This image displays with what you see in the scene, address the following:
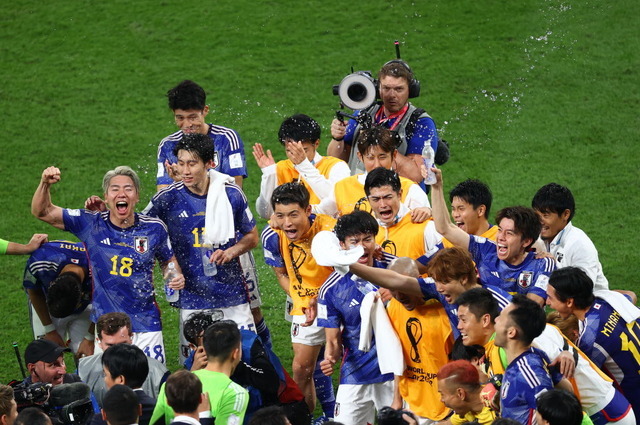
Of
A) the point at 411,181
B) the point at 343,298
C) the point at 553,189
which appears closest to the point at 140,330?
the point at 343,298

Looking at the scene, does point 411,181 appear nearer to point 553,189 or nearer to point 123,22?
point 553,189

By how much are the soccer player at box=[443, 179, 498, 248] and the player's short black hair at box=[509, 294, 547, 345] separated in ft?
4.09

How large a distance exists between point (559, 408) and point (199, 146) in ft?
9.73

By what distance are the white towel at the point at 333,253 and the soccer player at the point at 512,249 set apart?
72 centimetres

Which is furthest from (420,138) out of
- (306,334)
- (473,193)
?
(306,334)

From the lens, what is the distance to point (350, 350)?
19.2ft

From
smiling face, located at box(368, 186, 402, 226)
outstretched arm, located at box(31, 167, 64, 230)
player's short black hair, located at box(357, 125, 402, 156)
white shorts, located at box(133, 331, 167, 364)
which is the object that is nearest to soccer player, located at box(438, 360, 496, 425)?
smiling face, located at box(368, 186, 402, 226)

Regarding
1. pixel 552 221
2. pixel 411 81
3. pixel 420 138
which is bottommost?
pixel 552 221

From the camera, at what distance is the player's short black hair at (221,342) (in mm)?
5152

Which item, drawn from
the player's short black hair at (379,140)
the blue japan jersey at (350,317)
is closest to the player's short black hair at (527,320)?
the blue japan jersey at (350,317)

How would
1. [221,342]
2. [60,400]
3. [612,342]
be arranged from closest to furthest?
1. [221,342]
2. [60,400]
3. [612,342]

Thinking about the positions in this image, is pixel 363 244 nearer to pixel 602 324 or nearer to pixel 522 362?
pixel 522 362

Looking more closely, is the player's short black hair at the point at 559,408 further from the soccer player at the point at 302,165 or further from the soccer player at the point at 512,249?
the soccer player at the point at 302,165

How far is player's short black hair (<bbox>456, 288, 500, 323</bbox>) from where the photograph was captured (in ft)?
16.8
